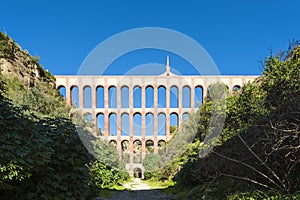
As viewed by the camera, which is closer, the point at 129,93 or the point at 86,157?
the point at 86,157

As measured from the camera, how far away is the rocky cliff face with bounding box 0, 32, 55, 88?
18953 mm

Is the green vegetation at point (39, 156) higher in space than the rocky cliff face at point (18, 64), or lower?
lower

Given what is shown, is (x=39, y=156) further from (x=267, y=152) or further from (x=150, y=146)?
(x=150, y=146)

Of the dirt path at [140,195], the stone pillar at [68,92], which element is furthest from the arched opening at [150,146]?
Result: the dirt path at [140,195]

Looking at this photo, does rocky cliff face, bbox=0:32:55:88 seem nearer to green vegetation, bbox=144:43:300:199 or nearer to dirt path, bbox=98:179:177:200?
dirt path, bbox=98:179:177:200

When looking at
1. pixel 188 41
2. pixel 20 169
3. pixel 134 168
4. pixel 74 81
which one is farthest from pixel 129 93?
pixel 20 169

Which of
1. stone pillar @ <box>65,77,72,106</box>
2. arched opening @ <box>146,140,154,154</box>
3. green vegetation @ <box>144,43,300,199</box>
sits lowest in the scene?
arched opening @ <box>146,140,154,154</box>

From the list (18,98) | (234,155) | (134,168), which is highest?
(18,98)

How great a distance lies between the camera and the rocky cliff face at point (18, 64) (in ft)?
62.2

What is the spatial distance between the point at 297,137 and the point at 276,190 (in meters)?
1.51

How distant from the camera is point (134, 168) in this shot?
27875 millimetres

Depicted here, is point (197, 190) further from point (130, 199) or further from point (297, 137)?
point (297, 137)

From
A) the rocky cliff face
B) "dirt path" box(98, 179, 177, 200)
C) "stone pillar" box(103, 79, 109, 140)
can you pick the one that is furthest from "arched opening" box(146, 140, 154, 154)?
"dirt path" box(98, 179, 177, 200)

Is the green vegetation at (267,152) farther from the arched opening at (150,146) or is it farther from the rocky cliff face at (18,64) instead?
the arched opening at (150,146)
